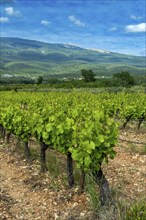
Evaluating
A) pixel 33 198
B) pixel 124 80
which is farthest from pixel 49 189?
pixel 124 80

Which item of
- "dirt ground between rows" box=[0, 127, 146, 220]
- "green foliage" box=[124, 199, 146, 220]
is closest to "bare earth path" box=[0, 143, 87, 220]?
"dirt ground between rows" box=[0, 127, 146, 220]

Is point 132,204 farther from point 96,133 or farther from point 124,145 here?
point 124,145

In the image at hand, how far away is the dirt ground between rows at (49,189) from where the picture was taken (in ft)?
28.4

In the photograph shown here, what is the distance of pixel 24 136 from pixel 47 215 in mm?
4905

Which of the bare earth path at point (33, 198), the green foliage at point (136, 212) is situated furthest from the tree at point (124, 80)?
the green foliage at point (136, 212)

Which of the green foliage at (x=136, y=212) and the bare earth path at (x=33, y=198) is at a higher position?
the green foliage at (x=136, y=212)

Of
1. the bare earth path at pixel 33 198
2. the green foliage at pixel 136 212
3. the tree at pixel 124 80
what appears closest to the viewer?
the green foliage at pixel 136 212

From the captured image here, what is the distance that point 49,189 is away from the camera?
397 inches

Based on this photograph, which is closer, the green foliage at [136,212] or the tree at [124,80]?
the green foliage at [136,212]

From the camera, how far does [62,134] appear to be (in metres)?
9.94

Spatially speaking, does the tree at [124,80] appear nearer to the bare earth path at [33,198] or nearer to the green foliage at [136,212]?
the bare earth path at [33,198]

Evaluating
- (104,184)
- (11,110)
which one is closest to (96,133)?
(104,184)

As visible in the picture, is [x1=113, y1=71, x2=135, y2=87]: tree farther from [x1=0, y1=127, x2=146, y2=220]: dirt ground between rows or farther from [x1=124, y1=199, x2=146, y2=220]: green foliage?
[x1=124, y1=199, x2=146, y2=220]: green foliage

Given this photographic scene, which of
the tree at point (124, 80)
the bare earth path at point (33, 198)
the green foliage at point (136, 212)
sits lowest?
the bare earth path at point (33, 198)
